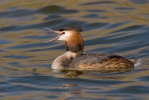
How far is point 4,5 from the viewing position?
1936cm

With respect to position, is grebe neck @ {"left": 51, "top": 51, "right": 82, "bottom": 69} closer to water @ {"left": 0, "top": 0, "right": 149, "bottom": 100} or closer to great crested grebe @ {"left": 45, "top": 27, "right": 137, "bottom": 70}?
great crested grebe @ {"left": 45, "top": 27, "right": 137, "bottom": 70}

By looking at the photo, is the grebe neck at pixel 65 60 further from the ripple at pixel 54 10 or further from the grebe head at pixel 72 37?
the ripple at pixel 54 10

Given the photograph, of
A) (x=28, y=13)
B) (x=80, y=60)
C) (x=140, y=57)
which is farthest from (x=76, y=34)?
(x=28, y=13)

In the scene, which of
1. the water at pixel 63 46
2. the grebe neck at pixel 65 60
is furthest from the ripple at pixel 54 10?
the grebe neck at pixel 65 60

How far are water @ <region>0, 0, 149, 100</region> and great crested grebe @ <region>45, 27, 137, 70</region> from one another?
7.0 inches

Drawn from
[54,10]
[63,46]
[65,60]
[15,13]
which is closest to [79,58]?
[65,60]

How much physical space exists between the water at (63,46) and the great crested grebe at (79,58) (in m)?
0.18

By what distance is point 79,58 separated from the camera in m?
12.6

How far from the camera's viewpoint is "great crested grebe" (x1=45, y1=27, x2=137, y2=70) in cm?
1252

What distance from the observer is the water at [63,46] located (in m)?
11.1

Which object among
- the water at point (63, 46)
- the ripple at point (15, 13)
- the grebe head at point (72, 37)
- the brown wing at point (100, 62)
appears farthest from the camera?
the ripple at point (15, 13)

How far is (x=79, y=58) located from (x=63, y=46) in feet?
10.2

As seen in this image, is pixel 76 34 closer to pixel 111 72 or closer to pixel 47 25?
pixel 111 72

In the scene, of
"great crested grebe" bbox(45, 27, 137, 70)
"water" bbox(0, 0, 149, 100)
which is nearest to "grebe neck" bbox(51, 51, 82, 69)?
"great crested grebe" bbox(45, 27, 137, 70)
